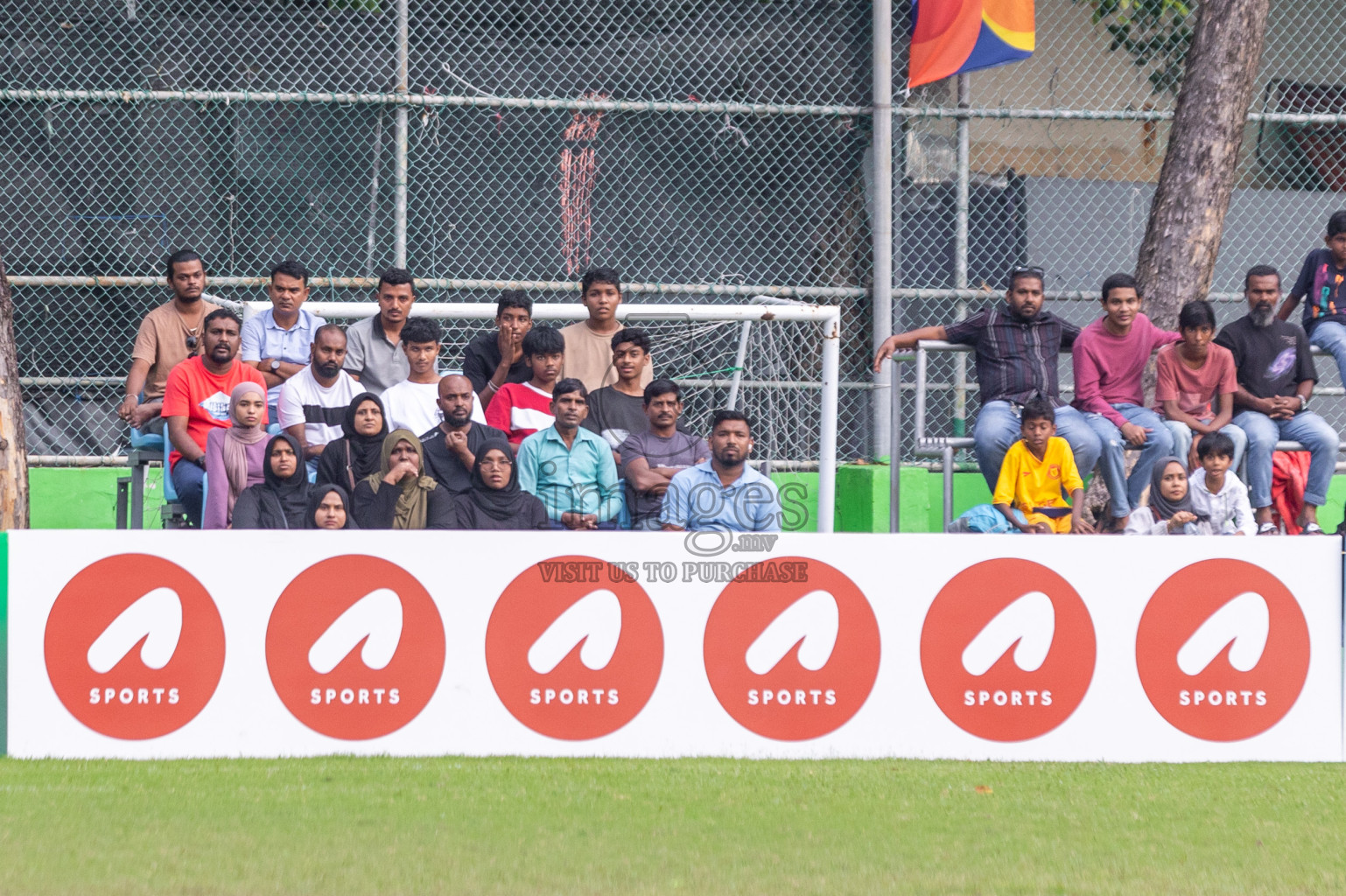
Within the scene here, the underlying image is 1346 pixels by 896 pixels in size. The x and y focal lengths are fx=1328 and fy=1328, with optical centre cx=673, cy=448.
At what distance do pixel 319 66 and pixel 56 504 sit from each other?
3538 mm

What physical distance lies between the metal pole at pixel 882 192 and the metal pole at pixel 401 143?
331 cm

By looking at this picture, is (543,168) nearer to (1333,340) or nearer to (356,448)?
(356,448)

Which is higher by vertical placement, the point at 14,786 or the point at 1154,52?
the point at 1154,52

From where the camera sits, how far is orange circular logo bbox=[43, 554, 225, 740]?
17.2ft

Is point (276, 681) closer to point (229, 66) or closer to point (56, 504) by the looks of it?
point (56, 504)

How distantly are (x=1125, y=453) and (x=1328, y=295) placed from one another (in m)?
1.98

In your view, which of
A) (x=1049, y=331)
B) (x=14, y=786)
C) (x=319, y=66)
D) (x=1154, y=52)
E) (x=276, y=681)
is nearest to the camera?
(x=14, y=786)

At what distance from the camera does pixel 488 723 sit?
5328mm

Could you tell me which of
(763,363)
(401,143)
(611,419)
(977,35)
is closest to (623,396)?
(611,419)

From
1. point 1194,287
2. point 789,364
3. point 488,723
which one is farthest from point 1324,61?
point 488,723

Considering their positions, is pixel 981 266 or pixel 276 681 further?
pixel 981 266

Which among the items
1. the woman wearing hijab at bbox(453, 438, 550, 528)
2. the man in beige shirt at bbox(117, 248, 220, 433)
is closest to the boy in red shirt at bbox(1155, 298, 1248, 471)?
the woman wearing hijab at bbox(453, 438, 550, 528)

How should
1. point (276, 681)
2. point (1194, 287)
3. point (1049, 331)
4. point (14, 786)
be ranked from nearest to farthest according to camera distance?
point (14, 786)
point (276, 681)
point (1049, 331)
point (1194, 287)

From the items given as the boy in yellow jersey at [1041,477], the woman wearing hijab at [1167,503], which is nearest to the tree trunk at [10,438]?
the boy in yellow jersey at [1041,477]
